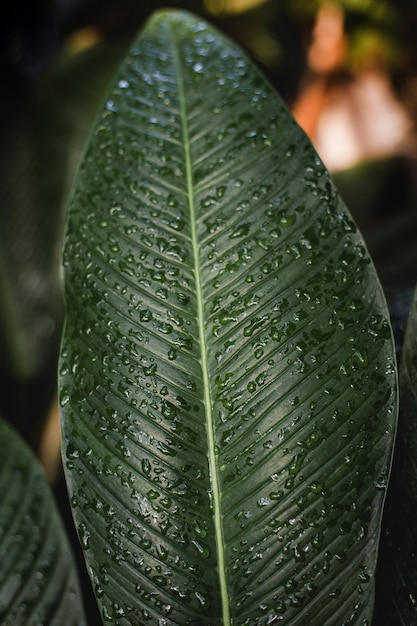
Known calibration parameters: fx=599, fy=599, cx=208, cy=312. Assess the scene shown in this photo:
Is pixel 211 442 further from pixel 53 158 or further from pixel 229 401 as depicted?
pixel 53 158

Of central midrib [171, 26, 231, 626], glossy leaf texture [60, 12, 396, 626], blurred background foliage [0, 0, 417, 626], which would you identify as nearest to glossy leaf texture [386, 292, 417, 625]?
glossy leaf texture [60, 12, 396, 626]

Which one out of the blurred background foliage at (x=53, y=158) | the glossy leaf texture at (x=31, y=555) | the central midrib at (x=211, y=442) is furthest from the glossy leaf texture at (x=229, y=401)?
the blurred background foliage at (x=53, y=158)

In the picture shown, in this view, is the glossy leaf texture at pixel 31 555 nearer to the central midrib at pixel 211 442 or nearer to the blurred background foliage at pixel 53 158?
the central midrib at pixel 211 442

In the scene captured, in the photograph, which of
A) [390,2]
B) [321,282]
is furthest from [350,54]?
[321,282]

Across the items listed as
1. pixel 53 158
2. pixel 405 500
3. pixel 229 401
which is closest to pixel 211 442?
pixel 229 401

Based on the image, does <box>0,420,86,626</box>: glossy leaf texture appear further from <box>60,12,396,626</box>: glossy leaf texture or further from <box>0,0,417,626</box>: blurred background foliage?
<box>0,0,417,626</box>: blurred background foliage

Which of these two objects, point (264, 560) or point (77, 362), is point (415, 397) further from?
point (77, 362)
